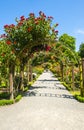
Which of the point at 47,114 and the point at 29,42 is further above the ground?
the point at 29,42

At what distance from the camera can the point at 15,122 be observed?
10.7 metres

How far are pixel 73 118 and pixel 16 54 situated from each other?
7690 millimetres

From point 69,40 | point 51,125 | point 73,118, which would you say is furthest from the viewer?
point 69,40

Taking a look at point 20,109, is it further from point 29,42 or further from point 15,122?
point 29,42

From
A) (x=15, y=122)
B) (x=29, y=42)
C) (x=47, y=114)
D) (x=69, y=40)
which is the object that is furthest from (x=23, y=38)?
(x=69, y=40)

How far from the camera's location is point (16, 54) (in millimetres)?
18172

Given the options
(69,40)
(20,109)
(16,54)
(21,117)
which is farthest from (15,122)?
(69,40)

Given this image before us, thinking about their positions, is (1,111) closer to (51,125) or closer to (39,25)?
(51,125)

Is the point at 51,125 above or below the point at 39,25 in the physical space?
below

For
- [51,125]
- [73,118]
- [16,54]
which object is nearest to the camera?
[51,125]

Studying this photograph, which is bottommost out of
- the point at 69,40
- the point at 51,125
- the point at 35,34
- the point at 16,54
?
the point at 51,125

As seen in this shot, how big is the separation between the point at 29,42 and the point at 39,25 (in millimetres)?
1219

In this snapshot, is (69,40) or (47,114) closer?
(47,114)

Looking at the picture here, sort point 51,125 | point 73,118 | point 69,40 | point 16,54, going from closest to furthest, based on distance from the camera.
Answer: point 51,125, point 73,118, point 16,54, point 69,40
